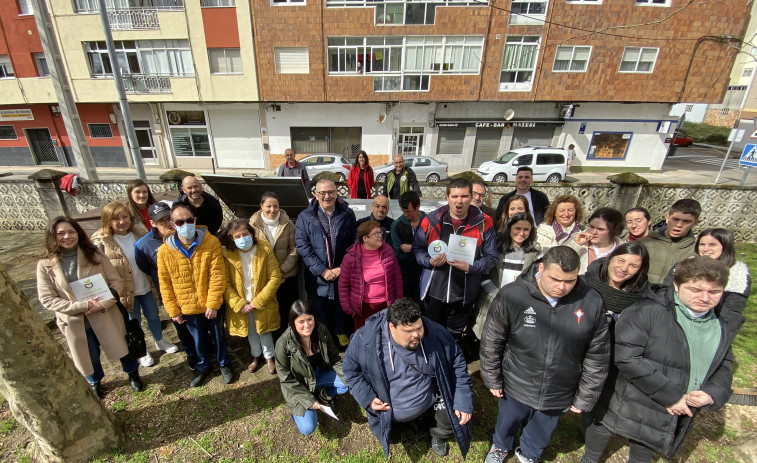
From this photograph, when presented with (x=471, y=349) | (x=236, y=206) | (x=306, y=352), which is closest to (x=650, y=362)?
(x=471, y=349)

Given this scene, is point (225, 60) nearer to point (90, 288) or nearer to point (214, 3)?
point (214, 3)

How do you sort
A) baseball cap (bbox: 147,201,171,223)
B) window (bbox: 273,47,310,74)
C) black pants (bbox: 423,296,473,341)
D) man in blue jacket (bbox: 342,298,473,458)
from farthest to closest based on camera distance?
window (bbox: 273,47,310,74), black pants (bbox: 423,296,473,341), baseball cap (bbox: 147,201,171,223), man in blue jacket (bbox: 342,298,473,458)

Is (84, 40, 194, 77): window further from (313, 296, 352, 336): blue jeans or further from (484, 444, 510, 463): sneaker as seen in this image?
(484, 444, 510, 463): sneaker

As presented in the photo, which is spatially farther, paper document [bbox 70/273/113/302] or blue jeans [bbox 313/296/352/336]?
blue jeans [bbox 313/296/352/336]

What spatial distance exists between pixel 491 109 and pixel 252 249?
18.0m

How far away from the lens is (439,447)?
265 centimetres

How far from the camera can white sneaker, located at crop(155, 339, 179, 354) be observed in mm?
3691

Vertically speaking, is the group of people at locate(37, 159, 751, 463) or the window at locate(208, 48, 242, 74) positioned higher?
the window at locate(208, 48, 242, 74)

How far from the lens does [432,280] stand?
3.14 metres

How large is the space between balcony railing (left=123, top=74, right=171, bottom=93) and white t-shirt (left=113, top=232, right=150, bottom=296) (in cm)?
1763

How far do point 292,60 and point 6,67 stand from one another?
15903 mm

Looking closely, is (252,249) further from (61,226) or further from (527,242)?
(527,242)

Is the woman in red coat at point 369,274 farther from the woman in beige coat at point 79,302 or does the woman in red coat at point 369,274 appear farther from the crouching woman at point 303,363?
the woman in beige coat at point 79,302

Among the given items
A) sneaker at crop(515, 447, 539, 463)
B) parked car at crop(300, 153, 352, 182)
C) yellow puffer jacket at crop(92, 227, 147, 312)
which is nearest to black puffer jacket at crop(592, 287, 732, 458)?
sneaker at crop(515, 447, 539, 463)
